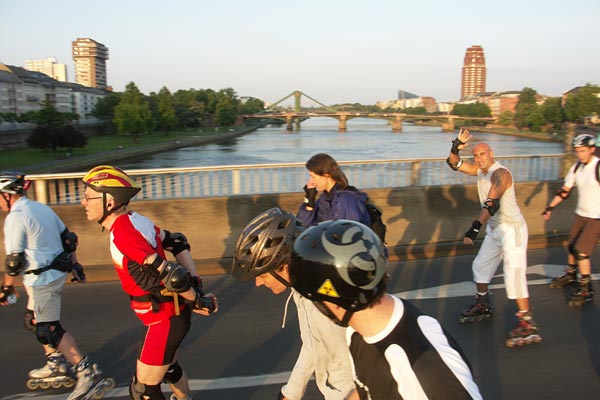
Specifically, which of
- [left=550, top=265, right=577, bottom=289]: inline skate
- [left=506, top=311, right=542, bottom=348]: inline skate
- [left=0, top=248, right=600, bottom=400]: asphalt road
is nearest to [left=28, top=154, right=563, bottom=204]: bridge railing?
[left=0, top=248, right=600, bottom=400]: asphalt road

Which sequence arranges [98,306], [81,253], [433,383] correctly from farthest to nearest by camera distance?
[81,253], [98,306], [433,383]

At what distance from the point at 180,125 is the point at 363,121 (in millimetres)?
67078

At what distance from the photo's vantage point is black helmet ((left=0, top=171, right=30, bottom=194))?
3648 millimetres

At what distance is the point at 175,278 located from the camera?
265cm

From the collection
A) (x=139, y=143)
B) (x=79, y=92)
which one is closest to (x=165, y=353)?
(x=139, y=143)

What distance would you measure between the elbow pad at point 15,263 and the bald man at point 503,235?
3530 mm

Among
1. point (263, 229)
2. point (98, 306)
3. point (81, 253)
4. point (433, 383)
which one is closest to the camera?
point (433, 383)

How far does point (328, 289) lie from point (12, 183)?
10.2 feet

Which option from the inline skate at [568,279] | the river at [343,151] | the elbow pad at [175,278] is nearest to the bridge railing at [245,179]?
the inline skate at [568,279]

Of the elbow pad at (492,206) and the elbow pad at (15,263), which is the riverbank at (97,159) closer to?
the elbow pad at (15,263)

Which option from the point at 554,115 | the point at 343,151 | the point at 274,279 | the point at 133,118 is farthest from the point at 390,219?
the point at 554,115

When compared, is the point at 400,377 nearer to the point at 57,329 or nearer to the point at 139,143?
the point at 57,329

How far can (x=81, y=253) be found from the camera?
22.1 feet

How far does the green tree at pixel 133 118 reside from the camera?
7081cm
